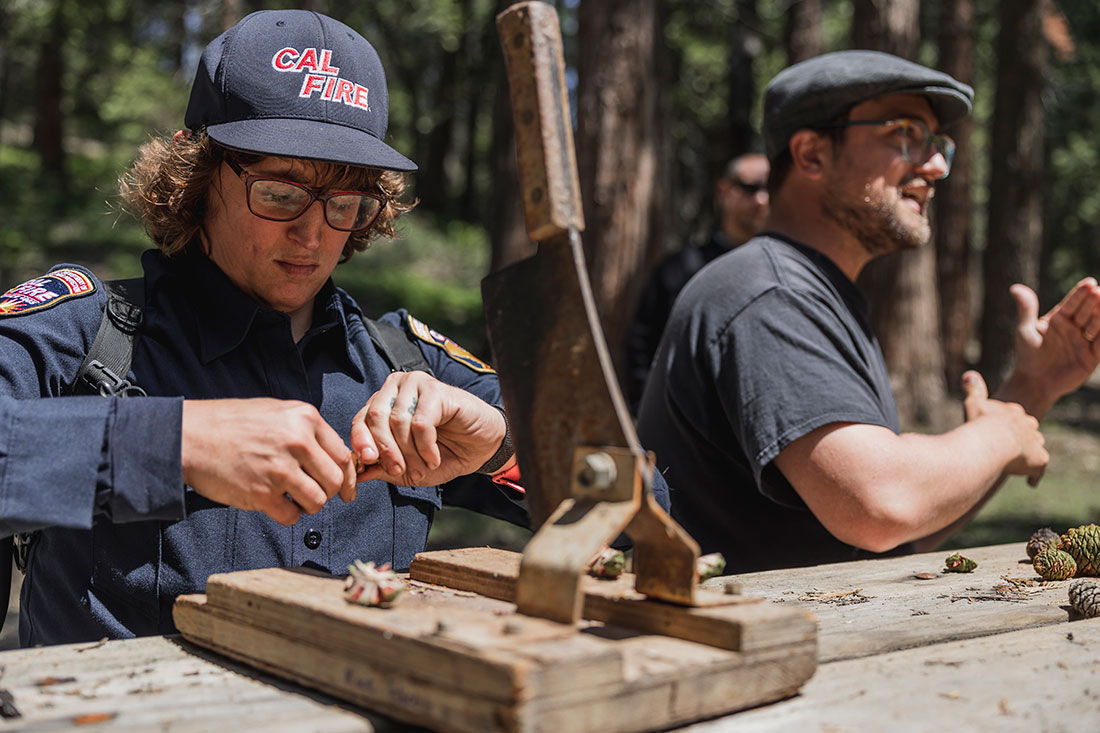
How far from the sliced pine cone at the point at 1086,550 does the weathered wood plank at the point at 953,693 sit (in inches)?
23.6

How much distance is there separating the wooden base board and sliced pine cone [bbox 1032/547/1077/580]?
3.63 feet

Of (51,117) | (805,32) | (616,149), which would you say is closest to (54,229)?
(51,117)

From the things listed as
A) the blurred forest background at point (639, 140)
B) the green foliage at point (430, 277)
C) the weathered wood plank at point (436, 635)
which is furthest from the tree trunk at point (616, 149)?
the weathered wood plank at point (436, 635)

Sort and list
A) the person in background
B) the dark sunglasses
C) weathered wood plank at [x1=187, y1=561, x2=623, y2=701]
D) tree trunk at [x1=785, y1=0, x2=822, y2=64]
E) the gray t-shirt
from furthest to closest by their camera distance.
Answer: tree trunk at [x1=785, y1=0, x2=822, y2=64]
the dark sunglasses
the person in background
the gray t-shirt
weathered wood plank at [x1=187, y1=561, x2=623, y2=701]

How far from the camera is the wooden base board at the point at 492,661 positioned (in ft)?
3.78

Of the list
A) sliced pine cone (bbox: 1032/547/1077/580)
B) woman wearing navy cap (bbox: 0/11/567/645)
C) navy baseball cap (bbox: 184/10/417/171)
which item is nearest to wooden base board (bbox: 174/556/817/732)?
woman wearing navy cap (bbox: 0/11/567/645)

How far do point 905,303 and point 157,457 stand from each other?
9097mm

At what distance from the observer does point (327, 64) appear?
7.00 feet

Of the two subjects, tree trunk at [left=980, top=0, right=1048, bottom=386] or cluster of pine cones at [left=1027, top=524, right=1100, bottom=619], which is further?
tree trunk at [left=980, top=0, right=1048, bottom=386]

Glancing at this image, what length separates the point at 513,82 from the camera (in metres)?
1.49

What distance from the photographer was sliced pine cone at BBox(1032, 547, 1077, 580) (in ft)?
7.37

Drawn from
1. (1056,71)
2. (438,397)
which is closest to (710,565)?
(438,397)

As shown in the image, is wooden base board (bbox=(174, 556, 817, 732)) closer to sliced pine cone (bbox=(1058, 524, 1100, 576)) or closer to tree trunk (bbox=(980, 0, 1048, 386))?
sliced pine cone (bbox=(1058, 524, 1100, 576))

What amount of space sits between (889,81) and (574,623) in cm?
231
